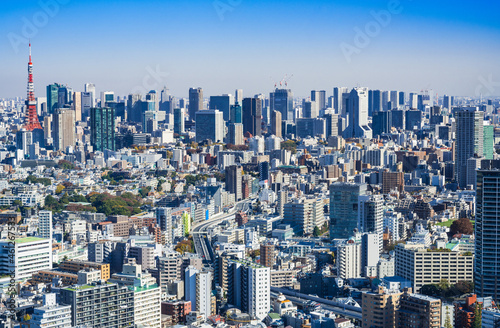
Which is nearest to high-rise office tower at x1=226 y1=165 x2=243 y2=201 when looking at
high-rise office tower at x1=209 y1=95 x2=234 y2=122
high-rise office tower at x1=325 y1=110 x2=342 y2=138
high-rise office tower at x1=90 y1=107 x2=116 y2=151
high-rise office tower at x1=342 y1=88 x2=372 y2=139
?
high-rise office tower at x1=90 y1=107 x2=116 y2=151

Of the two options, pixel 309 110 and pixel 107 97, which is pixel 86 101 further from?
pixel 309 110

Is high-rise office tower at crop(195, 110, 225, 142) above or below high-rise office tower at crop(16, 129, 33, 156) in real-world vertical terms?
above

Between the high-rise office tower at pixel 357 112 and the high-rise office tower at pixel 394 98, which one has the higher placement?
the high-rise office tower at pixel 394 98

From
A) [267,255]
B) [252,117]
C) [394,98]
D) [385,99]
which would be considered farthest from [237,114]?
[267,255]

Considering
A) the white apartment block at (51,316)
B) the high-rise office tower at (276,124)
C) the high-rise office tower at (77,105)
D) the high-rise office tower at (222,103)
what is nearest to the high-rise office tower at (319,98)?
the high-rise office tower at (222,103)

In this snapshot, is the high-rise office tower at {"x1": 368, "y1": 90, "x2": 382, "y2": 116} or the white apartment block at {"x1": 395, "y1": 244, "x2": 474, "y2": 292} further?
the high-rise office tower at {"x1": 368, "y1": 90, "x2": 382, "y2": 116}

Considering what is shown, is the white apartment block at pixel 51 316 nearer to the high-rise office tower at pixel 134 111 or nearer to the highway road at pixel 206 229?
the highway road at pixel 206 229

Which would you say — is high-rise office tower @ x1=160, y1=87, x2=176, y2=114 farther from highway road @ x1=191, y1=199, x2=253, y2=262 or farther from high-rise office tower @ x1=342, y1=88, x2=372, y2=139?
highway road @ x1=191, y1=199, x2=253, y2=262
